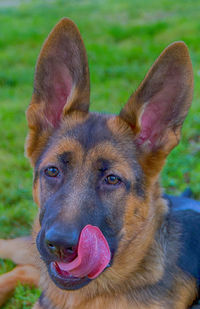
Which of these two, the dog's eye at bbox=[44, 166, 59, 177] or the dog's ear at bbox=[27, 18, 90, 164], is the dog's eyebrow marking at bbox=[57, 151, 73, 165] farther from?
the dog's ear at bbox=[27, 18, 90, 164]

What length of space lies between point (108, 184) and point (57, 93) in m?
1.01

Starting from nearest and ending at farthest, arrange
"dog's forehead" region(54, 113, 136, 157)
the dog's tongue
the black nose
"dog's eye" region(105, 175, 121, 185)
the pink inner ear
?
the black nose → the dog's tongue → "dog's eye" region(105, 175, 121, 185) → "dog's forehead" region(54, 113, 136, 157) → the pink inner ear

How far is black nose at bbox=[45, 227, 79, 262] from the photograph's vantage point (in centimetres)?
284

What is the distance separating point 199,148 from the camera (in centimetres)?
658

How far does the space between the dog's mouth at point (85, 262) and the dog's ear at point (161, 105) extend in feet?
2.67

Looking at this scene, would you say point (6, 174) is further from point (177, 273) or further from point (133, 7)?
point (133, 7)

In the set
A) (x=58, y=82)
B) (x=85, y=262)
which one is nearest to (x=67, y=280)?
(x=85, y=262)

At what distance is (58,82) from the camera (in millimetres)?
3779

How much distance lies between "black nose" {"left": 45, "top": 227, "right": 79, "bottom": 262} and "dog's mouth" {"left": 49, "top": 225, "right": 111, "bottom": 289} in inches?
2.3

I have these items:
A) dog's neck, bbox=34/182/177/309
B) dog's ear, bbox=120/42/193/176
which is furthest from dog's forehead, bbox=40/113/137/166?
dog's neck, bbox=34/182/177/309

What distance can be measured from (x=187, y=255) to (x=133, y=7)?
42.7 ft

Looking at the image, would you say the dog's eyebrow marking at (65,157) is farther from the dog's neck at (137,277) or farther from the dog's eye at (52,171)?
the dog's neck at (137,277)

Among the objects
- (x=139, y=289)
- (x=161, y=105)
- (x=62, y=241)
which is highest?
(x=161, y=105)

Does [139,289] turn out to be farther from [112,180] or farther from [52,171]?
[52,171]
